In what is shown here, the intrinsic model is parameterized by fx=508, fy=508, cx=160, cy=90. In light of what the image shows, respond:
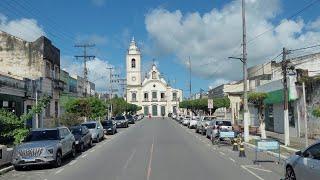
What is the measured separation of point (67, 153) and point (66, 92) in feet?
139

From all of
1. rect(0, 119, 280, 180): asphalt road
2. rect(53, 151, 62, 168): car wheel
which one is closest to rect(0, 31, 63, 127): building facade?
rect(0, 119, 280, 180): asphalt road

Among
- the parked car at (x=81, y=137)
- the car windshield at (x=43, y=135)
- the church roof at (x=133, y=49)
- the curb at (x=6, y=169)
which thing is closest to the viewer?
the curb at (x=6, y=169)

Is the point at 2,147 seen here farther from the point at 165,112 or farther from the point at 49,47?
the point at 165,112

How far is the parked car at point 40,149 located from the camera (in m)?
19.8

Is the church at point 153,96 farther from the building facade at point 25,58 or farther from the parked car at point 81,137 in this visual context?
the parked car at point 81,137

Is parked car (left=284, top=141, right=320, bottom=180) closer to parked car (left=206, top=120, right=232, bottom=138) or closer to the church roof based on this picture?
parked car (left=206, top=120, right=232, bottom=138)

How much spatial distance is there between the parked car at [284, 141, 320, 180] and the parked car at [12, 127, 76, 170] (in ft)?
33.4

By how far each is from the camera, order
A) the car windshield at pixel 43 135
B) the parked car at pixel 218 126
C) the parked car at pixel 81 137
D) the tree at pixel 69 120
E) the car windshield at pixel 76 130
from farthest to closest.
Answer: the tree at pixel 69 120
the parked car at pixel 218 126
the car windshield at pixel 76 130
the parked car at pixel 81 137
the car windshield at pixel 43 135

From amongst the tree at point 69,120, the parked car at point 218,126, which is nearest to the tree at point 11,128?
the parked car at point 218,126

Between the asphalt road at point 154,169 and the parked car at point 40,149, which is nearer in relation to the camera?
the asphalt road at point 154,169

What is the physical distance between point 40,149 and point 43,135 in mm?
2218

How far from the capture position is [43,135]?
72.9ft

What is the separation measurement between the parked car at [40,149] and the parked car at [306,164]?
401 inches

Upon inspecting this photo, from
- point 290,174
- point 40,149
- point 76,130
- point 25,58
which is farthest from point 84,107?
point 290,174
